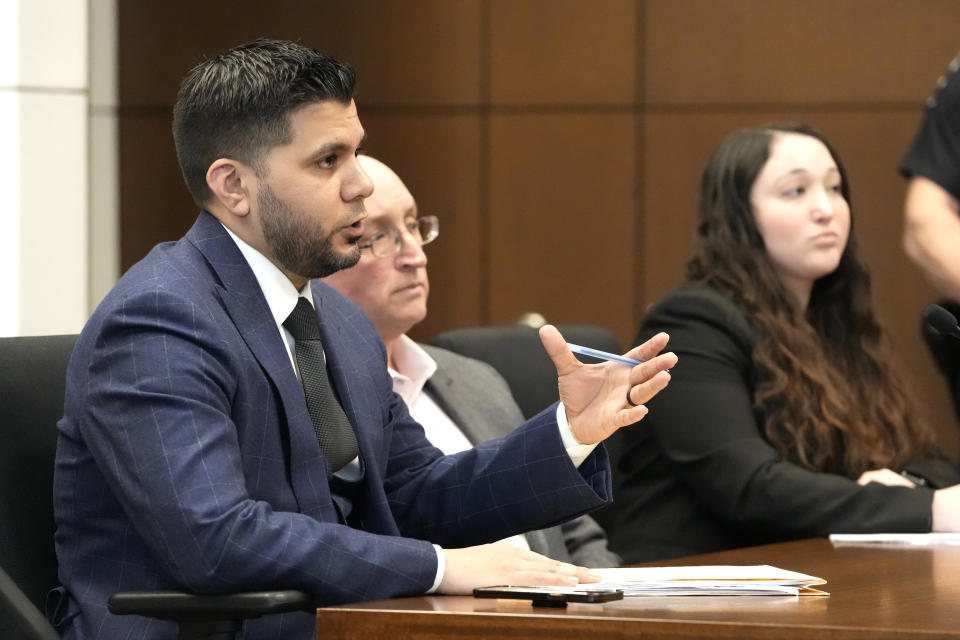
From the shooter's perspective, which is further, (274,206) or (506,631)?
(274,206)

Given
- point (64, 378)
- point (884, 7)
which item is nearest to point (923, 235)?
point (884, 7)

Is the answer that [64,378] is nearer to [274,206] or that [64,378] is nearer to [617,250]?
[274,206]

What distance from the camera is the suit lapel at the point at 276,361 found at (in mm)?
1786

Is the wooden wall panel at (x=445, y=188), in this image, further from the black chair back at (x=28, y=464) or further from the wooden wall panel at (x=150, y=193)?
the black chair back at (x=28, y=464)

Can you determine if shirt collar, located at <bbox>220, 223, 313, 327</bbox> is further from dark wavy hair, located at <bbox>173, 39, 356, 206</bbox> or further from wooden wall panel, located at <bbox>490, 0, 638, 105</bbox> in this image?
wooden wall panel, located at <bbox>490, 0, 638, 105</bbox>

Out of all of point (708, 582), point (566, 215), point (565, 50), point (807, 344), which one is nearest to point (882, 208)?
point (566, 215)

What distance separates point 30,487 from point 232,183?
50 cm

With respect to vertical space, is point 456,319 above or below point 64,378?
below

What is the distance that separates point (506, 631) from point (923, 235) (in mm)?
2170

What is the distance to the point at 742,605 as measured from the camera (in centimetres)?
148

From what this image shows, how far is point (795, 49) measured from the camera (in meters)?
4.80

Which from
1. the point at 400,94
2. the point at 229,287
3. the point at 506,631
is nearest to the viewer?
the point at 506,631

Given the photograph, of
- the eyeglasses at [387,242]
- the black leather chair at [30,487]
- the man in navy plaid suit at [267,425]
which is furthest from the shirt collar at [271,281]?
the eyeglasses at [387,242]

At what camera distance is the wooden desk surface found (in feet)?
4.41
